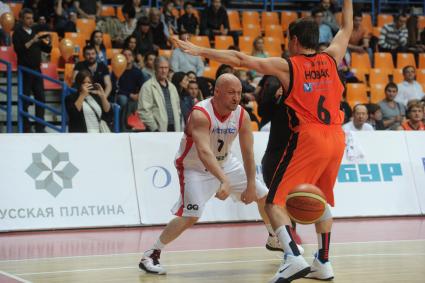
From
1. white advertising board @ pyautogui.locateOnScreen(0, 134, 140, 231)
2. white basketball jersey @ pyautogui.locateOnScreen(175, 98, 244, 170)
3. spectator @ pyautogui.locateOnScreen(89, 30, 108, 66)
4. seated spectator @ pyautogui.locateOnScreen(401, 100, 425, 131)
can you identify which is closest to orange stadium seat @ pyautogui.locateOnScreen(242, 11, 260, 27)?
spectator @ pyautogui.locateOnScreen(89, 30, 108, 66)

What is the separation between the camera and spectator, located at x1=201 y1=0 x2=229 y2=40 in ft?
69.7

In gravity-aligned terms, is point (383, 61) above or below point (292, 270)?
below

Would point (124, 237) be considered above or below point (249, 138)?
below

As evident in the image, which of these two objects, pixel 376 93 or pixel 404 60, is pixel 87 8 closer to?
pixel 376 93

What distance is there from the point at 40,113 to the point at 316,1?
10783 mm

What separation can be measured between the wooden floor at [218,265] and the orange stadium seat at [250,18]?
40.8ft

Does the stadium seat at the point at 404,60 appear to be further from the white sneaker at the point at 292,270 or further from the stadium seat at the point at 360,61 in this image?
the white sneaker at the point at 292,270

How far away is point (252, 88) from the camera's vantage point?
17.2 metres

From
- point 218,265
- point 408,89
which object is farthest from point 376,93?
point 218,265

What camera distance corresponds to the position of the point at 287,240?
807 centimetres

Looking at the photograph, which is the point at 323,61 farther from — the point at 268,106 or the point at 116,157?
the point at 116,157

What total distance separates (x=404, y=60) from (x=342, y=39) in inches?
558

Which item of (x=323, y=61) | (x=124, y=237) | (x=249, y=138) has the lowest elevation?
(x=124, y=237)

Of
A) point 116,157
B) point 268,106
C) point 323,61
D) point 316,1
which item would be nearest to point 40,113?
point 116,157
